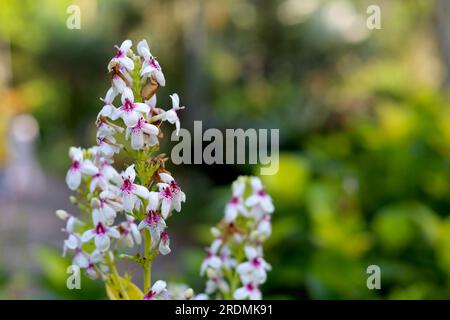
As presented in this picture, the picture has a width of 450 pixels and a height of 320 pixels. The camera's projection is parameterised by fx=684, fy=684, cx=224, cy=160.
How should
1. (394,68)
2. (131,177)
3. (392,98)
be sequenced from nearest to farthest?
1. (131,177)
2. (392,98)
3. (394,68)

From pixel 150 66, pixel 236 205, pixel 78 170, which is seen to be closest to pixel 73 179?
pixel 78 170

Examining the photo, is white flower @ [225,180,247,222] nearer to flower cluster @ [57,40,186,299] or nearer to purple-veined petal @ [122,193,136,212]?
flower cluster @ [57,40,186,299]

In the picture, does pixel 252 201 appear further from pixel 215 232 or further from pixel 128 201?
pixel 128 201

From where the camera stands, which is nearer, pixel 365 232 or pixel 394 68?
pixel 365 232

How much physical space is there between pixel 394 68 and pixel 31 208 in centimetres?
713

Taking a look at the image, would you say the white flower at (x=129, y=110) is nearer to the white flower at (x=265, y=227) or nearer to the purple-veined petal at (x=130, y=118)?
the purple-veined petal at (x=130, y=118)

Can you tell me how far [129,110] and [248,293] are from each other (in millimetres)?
426

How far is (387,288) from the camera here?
227 cm

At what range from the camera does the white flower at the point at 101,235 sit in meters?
1.05

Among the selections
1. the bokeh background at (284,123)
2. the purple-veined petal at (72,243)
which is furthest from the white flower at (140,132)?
the bokeh background at (284,123)

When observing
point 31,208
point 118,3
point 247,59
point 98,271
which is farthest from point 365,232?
point 118,3

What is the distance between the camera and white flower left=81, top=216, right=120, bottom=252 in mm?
1051
